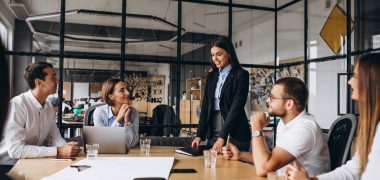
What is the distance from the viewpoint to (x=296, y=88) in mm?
1972

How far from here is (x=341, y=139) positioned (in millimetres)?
1929

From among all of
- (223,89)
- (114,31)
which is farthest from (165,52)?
(223,89)

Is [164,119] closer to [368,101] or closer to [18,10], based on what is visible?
[368,101]

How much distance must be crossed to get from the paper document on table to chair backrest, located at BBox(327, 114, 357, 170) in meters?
0.94

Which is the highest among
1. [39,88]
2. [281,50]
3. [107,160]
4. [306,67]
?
[281,50]

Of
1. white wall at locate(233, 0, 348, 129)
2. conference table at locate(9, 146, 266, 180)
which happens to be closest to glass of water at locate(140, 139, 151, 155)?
conference table at locate(9, 146, 266, 180)

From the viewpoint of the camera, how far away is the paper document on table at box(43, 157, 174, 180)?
60.4 inches

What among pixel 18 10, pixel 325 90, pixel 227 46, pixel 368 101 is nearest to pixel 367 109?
pixel 368 101

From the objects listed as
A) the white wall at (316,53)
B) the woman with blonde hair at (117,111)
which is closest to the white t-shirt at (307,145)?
the woman with blonde hair at (117,111)

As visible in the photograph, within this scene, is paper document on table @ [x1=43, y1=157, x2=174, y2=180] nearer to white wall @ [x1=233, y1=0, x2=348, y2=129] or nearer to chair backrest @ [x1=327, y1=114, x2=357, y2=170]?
chair backrest @ [x1=327, y1=114, x2=357, y2=170]

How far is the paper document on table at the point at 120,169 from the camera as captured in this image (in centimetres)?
153

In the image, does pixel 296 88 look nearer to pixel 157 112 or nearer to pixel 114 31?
pixel 157 112

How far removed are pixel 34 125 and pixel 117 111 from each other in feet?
2.14

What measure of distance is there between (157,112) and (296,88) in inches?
133
